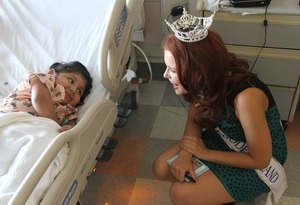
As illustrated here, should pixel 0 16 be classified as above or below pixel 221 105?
above

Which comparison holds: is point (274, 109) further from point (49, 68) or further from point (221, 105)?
point (49, 68)

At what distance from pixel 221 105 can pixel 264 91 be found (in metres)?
0.15

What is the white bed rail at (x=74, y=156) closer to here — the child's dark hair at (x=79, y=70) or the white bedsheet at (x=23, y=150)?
the white bedsheet at (x=23, y=150)

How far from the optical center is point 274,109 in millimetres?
Answer: 1244

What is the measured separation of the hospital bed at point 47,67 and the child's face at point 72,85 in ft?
0.16

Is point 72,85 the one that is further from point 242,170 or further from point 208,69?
point 242,170

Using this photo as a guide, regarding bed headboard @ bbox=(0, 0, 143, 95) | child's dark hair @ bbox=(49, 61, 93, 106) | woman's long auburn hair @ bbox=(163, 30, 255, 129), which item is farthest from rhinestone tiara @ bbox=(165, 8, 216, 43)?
child's dark hair @ bbox=(49, 61, 93, 106)

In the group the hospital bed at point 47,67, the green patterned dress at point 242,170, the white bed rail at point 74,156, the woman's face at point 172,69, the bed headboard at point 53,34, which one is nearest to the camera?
the white bed rail at point 74,156

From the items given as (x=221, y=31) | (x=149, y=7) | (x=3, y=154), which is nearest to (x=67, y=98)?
(x=3, y=154)

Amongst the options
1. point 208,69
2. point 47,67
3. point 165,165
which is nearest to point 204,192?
point 165,165

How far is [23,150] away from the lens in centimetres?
110

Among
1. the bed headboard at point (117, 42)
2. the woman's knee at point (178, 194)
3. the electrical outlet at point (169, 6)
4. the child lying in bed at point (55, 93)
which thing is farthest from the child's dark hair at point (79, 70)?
the electrical outlet at point (169, 6)

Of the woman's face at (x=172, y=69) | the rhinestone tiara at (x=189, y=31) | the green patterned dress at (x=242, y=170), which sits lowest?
the green patterned dress at (x=242, y=170)

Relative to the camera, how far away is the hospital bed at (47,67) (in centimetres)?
103
